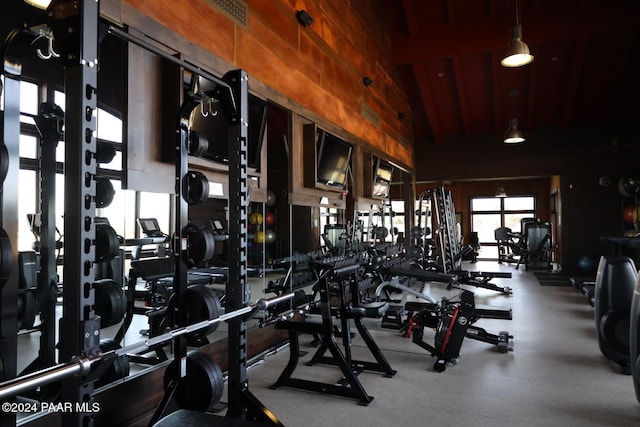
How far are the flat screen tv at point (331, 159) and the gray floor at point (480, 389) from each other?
215 cm

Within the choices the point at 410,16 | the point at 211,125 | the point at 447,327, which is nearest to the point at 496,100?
the point at 410,16

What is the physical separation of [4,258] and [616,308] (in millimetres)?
4275

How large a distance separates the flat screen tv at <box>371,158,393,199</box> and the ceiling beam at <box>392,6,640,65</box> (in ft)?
7.89

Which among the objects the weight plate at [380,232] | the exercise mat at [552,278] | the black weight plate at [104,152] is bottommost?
the exercise mat at [552,278]

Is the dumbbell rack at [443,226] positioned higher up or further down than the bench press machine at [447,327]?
higher up

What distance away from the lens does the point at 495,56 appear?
341 inches

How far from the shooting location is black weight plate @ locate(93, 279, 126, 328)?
84.0 inches

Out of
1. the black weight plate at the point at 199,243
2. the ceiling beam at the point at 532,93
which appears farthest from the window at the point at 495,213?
the black weight plate at the point at 199,243

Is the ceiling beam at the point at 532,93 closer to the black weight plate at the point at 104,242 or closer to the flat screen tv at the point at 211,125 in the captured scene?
the flat screen tv at the point at 211,125

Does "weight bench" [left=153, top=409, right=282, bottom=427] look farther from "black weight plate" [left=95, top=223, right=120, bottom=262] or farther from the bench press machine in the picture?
the bench press machine

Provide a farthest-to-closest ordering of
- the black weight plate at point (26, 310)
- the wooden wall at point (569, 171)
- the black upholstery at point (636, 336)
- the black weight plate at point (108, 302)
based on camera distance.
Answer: the wooden wall at point (569, 171) < the black upholstery at point (636, 336) < the black weight plate at point (26, 310) < the black weight plate at point (108, 302)

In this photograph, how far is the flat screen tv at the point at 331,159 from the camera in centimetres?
554

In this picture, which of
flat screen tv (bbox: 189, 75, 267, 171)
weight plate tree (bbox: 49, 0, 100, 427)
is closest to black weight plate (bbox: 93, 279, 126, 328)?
weight plate tree (bbox: 49, 0, 100, 427)

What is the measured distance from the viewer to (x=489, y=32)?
325 inches
